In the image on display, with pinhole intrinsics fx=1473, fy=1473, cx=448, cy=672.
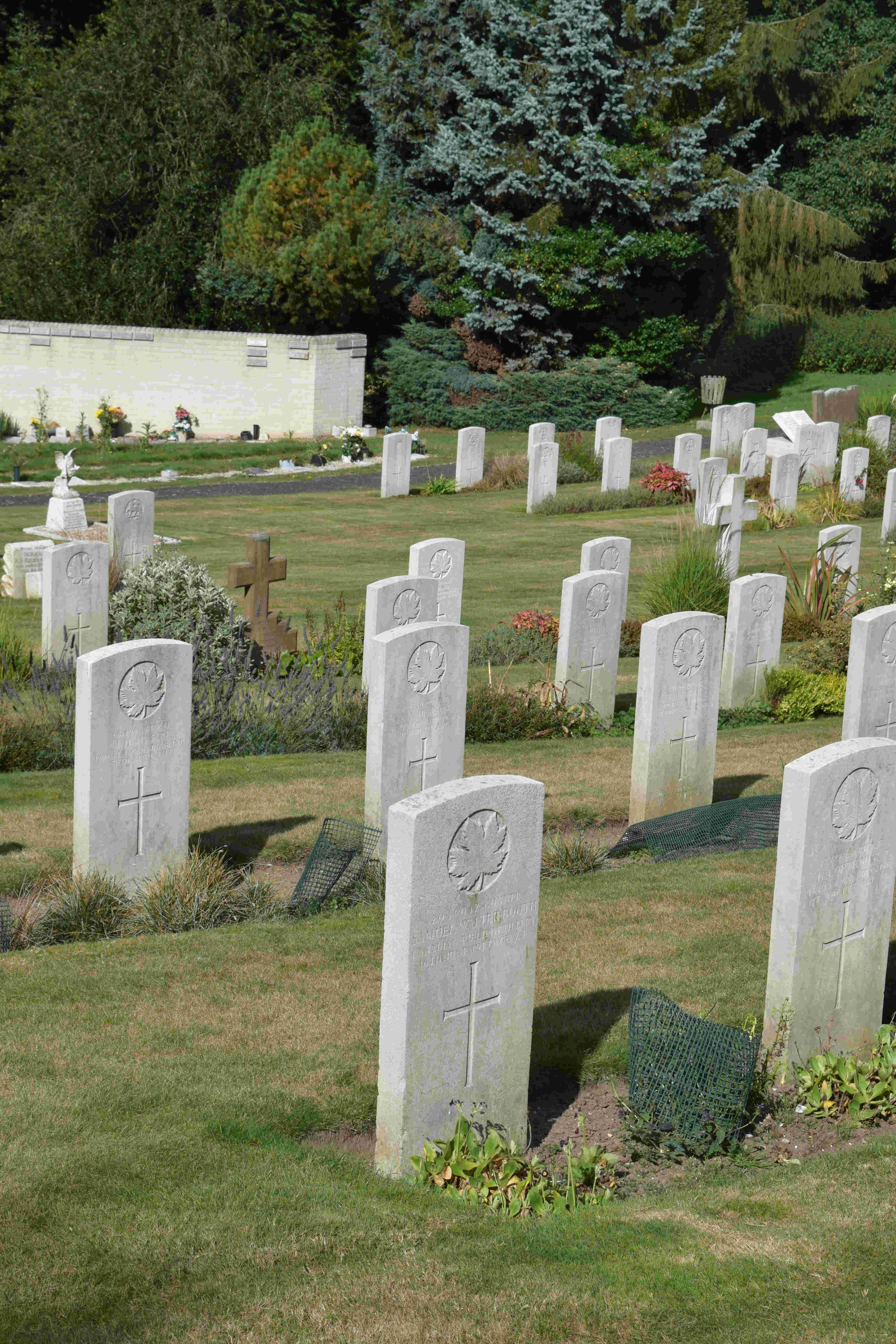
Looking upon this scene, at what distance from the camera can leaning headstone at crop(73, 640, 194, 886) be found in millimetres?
7383

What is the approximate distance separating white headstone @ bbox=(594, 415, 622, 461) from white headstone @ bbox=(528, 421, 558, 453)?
202cm

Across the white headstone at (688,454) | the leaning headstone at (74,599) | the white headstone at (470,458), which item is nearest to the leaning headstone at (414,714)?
the leaning headstone at (74,599)

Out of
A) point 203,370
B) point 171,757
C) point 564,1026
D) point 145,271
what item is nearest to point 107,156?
point 145,271

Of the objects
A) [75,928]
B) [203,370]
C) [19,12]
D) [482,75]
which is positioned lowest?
[75,928]

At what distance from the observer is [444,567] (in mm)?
12758

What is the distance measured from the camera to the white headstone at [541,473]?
22.2 meters

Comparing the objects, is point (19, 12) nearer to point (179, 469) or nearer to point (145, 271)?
point (145, 271)

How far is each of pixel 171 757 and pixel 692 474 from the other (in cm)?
1642

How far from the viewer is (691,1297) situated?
4195 mm

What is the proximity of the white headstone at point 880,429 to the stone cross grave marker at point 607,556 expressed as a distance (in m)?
12.5

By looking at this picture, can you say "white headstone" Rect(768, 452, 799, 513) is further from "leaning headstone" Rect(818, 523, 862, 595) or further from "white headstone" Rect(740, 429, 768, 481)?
"leaning headstone" Rect(818, 523, 862, 595)

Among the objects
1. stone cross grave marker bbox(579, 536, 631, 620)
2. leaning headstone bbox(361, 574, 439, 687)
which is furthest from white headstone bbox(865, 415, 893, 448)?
leaning headstone bbox(361, 574, 439, 687)

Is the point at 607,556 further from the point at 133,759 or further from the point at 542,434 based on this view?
the point at 542,434

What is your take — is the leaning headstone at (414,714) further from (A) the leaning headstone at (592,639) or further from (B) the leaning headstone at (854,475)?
(B) the leaning headstone at (854,475)
